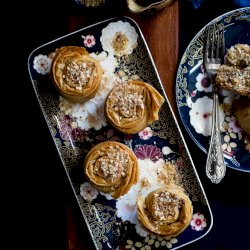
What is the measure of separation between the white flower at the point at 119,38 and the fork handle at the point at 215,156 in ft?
0.83

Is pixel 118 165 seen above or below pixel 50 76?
below

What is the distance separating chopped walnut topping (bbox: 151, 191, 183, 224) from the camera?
1.28 m

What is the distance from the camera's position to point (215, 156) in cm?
133

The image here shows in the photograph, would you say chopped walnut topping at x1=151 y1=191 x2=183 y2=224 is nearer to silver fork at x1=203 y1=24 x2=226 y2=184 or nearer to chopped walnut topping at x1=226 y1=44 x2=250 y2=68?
silver fork at x1=203 y1=24 x2=226 y2=184

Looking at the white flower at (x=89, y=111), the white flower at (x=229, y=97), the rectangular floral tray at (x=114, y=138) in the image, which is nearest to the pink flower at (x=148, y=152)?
the rectangular floral tray at (x=114, y=138)

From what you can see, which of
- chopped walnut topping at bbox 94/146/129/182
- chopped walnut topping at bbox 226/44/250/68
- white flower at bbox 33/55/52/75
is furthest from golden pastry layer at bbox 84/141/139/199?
chopped walnut topping at bbox 226/44/250/68

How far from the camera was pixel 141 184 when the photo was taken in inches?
52.5

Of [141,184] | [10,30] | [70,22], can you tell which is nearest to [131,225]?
[141,184]

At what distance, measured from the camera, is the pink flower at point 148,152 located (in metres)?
1.35

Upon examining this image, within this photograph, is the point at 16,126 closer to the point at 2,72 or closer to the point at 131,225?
the point at 2,72

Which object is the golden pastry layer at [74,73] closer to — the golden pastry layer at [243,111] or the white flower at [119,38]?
the white flower at [119,38]

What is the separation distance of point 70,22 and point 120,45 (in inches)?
5.2

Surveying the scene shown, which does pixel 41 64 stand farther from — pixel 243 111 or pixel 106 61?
pixel 243 111

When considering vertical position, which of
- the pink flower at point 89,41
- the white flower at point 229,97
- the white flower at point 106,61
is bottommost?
the white flower at point 229,97
